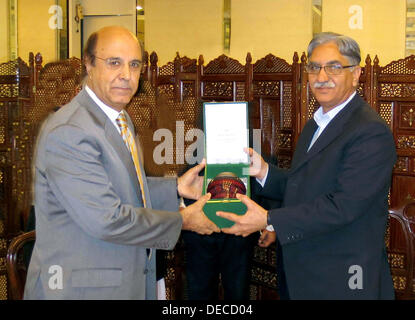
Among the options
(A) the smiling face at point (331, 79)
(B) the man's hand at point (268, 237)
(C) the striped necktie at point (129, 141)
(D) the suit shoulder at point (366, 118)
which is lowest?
(B) the man's hand at point (268, 237)

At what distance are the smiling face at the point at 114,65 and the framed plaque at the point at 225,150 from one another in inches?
20.2

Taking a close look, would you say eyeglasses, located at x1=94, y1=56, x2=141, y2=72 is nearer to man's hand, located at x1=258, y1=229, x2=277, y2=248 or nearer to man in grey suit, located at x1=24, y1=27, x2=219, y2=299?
man in grey suit, located at x1=24, y1=27, x2=219, y2=299

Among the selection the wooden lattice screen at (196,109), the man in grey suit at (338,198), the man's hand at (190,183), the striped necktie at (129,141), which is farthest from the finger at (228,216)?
the wooden lattice screen at (196,109)

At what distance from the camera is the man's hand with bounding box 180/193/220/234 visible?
1.97 meters

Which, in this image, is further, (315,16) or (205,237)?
(315,16)

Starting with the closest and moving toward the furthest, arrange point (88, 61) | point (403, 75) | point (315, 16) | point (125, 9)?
point (88, 61), point (403, 75), point (315, 16), point (125, 9)

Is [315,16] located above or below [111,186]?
above

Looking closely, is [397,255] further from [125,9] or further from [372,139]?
[125,9]

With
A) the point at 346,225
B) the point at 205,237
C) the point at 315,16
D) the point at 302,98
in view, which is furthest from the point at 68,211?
A: the point at 315,16

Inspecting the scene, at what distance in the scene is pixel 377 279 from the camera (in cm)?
190

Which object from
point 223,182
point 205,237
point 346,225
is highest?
point 223,182

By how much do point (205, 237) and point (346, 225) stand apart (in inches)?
41.8

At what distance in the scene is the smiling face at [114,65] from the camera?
1.73 m

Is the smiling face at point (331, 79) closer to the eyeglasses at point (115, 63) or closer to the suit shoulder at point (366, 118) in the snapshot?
the suit shoulder at point (366, 118)
